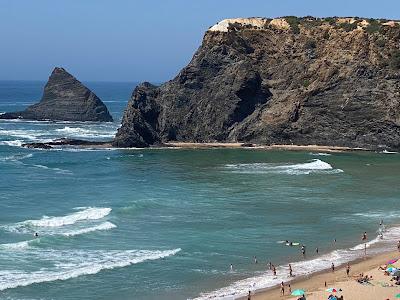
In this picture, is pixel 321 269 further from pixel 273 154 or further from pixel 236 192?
pixel 273 154

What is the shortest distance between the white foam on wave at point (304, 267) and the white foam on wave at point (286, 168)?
88.0 ft

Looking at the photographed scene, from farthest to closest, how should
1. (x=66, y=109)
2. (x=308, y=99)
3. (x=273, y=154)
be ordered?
1. (x=66, y=109)
2. (x=308, y=99)
3. (x=273, y=154)

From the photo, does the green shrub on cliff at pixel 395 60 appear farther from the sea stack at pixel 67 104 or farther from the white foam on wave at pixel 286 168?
the sea stack at pixel 67 104

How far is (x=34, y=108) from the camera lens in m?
151

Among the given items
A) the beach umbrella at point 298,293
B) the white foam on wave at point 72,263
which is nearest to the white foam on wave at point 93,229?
the white foam on wave at point 72,263

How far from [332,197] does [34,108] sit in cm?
10393

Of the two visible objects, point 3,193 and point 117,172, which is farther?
point 117,172

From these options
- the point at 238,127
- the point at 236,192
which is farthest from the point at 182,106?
the point at 236,192

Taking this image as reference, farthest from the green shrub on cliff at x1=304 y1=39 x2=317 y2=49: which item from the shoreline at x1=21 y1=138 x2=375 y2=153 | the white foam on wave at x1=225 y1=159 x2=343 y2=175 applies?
the white foam on wave at x1=225 y1=159 x2=343 y2=175

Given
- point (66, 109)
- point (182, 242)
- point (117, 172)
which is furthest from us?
point (66, 109)

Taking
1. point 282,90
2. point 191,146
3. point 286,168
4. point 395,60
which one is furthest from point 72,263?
point 395,60

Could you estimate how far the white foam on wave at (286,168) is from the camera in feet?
248

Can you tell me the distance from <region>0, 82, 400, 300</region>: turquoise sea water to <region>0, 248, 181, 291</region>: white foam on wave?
64 mm

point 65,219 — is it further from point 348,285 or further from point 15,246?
point 348,285
